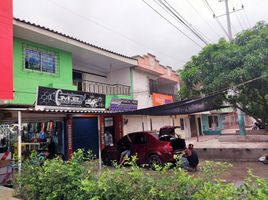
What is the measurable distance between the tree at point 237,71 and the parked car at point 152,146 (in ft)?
6.59

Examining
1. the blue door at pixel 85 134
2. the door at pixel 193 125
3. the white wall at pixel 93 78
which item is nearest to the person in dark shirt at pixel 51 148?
the blue door at pixel 85 134

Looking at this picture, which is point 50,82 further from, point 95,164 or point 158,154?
point 95,164

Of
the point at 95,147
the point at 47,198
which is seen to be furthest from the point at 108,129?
the point at 47,198

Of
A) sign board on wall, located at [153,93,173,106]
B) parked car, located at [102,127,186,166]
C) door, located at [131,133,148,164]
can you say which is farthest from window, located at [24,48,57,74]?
sign board on wall, located at [153,93,173,106]

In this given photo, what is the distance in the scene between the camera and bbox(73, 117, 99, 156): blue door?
46.6 feet

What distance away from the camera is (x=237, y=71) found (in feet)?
30.1

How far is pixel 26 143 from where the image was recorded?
41.8ft

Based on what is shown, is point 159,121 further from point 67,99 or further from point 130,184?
point 130,184

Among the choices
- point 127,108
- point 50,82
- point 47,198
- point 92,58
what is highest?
point 92,58

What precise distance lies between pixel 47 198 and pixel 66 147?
28.0 feet

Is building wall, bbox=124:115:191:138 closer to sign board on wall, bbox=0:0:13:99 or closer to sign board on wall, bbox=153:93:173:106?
sign board on wall, bbox=153:93:173:106

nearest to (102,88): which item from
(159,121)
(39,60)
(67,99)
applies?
(39,60)

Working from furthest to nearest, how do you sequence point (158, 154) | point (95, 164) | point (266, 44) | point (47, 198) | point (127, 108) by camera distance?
point (127, 108), point (158, 154), point (266, 44), point (95, 164), point (47, 198)

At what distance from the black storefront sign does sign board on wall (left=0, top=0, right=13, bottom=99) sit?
0.98m
